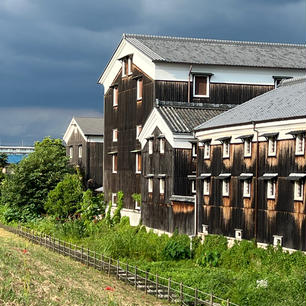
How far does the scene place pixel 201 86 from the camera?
48.2 m

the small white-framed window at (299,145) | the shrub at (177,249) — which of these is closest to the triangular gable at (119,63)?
the shrub at (177,249)

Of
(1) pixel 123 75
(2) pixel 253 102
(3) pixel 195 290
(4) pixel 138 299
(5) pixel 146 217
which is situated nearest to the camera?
(3) pixel 195 290

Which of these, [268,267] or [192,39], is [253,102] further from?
[192,39]

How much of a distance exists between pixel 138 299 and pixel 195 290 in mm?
3177

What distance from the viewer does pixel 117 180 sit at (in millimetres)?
53625

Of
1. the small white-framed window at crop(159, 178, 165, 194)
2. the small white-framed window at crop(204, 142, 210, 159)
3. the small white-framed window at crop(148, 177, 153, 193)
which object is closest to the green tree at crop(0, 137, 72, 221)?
the small white-framed window at crop(148, 177, 153, 193)

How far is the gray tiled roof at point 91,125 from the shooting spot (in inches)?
2660

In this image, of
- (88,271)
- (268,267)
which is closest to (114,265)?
(88,271)

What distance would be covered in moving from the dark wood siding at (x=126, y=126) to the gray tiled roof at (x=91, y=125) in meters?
11.4

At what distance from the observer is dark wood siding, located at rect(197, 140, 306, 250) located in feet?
97.7

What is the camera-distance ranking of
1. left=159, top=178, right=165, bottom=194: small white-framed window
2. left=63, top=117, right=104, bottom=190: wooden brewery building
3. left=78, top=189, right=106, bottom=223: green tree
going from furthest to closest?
1. left=63, top=117, right=104, bottom=190: wooden brewery building
2. left=78, top=189, right=106, bottom=223: green tree
3. left=159, top=178, right=165, bottom=194: small white-framed window

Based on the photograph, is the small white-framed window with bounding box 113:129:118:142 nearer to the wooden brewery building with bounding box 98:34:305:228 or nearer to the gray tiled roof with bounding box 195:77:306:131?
the wooden brewery building with bounding box 98:34:305:228

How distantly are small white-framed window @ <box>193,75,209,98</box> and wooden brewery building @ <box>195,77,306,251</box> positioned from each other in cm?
987

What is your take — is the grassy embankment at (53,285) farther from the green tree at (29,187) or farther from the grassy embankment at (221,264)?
the green tree at (29,187)
